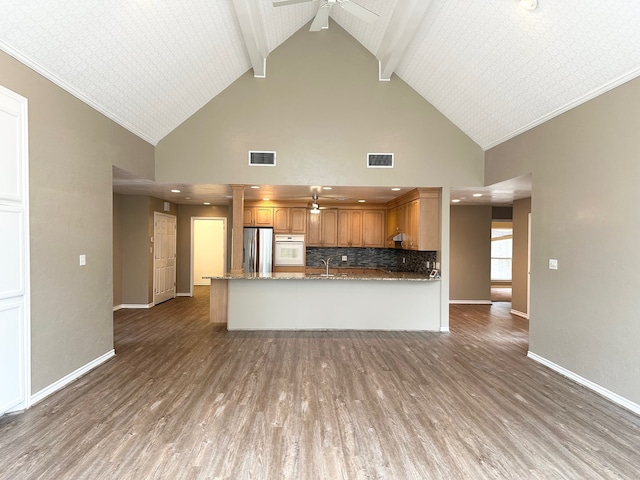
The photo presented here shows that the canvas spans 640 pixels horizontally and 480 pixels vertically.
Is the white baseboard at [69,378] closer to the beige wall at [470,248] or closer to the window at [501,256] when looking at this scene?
the beige wall at [470,248]

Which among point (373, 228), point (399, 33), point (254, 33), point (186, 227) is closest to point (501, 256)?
point (373, 228)

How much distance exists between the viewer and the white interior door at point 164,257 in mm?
7629

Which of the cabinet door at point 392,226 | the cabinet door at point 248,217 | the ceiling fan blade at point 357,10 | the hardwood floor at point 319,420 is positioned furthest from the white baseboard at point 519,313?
the ceiling fan blade at point 357,10

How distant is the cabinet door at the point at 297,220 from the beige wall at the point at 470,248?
350 cm

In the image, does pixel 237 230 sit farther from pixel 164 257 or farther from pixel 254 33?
pixel 164 257

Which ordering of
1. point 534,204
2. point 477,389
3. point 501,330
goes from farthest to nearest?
point 501,330
point 534,204
point 477,389

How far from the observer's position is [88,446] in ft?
7.96

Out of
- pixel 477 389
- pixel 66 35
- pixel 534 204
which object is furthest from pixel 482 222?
pixel 66 35

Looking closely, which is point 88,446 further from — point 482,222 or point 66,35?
point 482,222

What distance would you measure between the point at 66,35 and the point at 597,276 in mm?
5294

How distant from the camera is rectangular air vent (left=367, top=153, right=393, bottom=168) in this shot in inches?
219

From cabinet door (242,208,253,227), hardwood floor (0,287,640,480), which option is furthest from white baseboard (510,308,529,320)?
cabinet door (242,208,253,227)

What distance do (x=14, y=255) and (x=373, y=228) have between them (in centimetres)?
626

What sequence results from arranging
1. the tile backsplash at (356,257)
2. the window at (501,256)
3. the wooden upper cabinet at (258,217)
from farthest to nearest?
the window at (501,256) → the tile backsplash at (356,257) → the wooden upper cabinet at (258,217)
